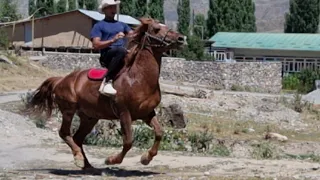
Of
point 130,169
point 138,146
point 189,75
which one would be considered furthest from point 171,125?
point 189,75

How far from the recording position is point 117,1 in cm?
1228

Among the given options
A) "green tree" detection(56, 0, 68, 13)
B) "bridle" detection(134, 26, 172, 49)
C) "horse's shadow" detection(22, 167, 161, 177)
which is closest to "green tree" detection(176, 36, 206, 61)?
"green tree" detection(56, 0, 68, 13)

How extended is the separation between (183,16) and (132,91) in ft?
274

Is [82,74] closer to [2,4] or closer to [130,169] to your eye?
[130,169]

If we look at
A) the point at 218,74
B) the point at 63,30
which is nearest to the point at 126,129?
the point at 218,74

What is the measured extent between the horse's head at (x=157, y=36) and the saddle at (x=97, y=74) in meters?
0.69

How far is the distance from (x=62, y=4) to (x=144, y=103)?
82.2 meters

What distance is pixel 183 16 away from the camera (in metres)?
94.9

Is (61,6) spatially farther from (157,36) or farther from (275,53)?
(157,36)

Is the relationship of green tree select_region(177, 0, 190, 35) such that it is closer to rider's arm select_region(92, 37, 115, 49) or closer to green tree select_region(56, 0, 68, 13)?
green tree select_region(56, 0, 68, 13)

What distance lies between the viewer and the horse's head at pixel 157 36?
472 inches

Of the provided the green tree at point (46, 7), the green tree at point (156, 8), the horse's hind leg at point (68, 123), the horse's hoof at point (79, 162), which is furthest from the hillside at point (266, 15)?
the horse's hoof at point (79, 162)

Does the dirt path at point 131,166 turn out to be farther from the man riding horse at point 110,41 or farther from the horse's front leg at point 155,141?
the man riding horse at point 110,41

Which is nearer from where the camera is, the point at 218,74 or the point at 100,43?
the point at 100,43
